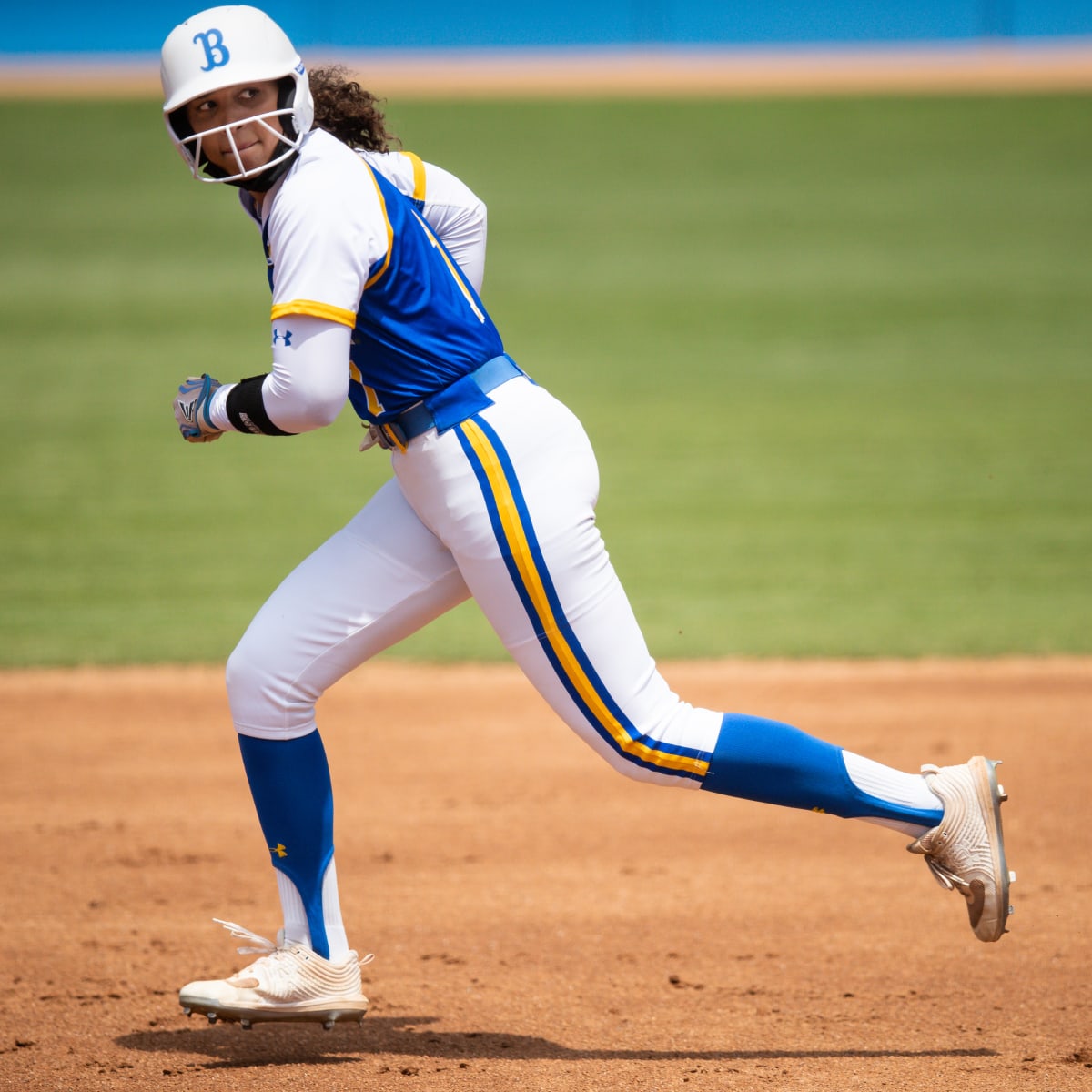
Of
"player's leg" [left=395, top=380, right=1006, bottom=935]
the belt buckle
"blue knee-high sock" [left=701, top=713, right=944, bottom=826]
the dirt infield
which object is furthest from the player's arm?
the dirt infield

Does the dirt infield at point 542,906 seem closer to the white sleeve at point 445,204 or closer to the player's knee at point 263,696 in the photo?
the player's knee at point 263,696

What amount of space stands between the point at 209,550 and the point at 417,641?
1.89 metres

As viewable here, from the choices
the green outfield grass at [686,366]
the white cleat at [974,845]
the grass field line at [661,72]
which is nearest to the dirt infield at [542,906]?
the white cleat at [974,845]

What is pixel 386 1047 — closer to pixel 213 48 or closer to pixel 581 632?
pixel 581 632

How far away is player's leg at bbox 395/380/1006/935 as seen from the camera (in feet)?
9.86

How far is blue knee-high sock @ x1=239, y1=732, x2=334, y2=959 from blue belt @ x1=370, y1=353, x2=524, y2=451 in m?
0.71

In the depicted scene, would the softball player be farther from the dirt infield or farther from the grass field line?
the grass field line

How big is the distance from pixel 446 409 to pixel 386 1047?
1452mm

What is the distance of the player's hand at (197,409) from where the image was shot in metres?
3.07

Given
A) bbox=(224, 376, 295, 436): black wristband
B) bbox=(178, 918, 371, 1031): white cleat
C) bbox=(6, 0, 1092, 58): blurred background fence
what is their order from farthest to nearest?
1. bbox=(6, 0, 1092, 58): blurred background fence
2. bbox=(178, 918, 371, 1031): white cleat
3. bbox=(224, 376, 295, 436): black wristband

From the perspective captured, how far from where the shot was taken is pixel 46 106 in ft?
80.1

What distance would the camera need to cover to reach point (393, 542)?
10.5ft

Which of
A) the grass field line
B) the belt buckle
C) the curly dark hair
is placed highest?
the grass field line

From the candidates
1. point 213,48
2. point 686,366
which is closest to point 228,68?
point 213,48
